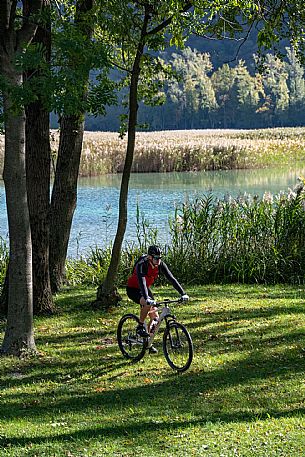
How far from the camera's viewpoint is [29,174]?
11.0m

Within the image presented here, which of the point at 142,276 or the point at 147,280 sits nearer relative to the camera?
the point at 142,276

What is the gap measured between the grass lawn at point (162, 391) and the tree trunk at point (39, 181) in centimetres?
62

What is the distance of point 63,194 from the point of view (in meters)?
12.8

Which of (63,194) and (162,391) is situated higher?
(63,194)

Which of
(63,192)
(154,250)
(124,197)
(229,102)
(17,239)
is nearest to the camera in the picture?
(154,250)

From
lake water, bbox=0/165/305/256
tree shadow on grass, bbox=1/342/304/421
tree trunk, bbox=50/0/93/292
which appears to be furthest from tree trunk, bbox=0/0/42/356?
lake water, bbox=0/165/305/256

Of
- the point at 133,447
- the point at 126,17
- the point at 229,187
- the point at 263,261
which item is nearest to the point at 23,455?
the point at 133,447

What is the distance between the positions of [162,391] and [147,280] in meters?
1.21

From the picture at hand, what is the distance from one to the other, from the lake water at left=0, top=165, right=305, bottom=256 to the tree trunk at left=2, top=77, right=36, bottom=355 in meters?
6.33

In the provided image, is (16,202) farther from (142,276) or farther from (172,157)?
(172,157)

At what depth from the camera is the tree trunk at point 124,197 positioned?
10633 millimetres

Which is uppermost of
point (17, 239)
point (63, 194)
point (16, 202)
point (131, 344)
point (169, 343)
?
point (16, 202)

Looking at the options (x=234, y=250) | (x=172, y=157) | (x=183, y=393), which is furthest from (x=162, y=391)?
(x=172, y=157)

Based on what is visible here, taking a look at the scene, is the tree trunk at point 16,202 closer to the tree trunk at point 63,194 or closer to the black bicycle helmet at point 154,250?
the black bicycle helmet at point 154,250
